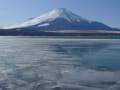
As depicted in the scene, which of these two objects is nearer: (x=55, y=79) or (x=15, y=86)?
(x=15, y=86)

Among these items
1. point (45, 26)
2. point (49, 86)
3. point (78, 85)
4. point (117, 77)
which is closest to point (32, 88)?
point (49, 86)

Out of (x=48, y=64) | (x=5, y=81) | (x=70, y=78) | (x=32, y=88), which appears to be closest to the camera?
(x=32, y=88)

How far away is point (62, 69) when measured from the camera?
988 cm

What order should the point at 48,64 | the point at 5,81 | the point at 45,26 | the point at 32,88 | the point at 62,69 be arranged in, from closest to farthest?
the point at 32,88 → the point at 5,81 → the point at 62,69 → the point at 48,64 → the point at 45,26

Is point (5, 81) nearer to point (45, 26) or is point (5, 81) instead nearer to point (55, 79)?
point (55, 79)

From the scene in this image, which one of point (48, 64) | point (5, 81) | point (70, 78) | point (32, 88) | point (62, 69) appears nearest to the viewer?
point (32, 88)

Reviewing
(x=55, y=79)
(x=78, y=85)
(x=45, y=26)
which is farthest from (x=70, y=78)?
(x=45, y=26)

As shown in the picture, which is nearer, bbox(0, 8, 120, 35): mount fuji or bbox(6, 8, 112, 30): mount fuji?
bbox(0, 8, 120, 35): mount fuji

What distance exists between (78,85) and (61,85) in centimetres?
39

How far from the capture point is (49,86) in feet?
24.0

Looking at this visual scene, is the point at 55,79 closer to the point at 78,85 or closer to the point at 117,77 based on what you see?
the point at 78,85

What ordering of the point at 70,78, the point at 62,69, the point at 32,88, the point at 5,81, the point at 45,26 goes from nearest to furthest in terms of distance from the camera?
the point at 32,88 < the point at 5,81 < the point at 70,78 < the point at 62,69 < the point at 45,26

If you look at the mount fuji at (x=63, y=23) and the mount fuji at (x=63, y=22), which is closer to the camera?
the mount fuji at (x=63, y=23)

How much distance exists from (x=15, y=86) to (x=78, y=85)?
1433 millimetres
